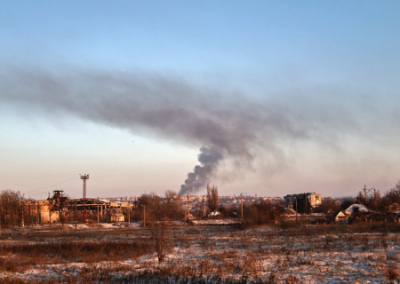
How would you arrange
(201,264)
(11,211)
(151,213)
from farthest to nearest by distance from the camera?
(151,213), (11,211), (201,264)

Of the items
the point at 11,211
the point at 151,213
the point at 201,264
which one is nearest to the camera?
the point at 201,264

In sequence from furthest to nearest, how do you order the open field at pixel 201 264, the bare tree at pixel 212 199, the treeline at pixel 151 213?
the bare tree at pixel 212 199 < the treeline at pixel 151 213 < the open field at pixel 201 264

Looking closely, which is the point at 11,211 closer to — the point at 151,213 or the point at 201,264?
the point at 151,213

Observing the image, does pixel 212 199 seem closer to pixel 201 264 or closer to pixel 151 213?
pixel 151 213

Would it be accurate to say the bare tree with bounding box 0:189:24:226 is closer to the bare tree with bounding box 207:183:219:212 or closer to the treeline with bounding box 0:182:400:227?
the treeline with bounding box 0:182:400:227

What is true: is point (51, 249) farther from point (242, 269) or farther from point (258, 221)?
point (258, 221)

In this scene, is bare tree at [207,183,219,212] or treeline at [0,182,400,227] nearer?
treeline at [0,182,400,227]

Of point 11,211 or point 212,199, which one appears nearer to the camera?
point 11,211

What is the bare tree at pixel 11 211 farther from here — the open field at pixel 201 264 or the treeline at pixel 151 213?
the open field at pixel 201 264

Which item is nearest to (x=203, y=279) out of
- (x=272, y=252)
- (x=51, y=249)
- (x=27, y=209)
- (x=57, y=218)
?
(x=272, y=252)

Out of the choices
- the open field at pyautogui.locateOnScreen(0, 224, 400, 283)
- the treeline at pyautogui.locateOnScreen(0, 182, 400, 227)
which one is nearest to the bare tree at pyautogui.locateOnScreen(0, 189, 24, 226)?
the treeline at pyautogui.locateOnScreen(0, 182, 400, 227)

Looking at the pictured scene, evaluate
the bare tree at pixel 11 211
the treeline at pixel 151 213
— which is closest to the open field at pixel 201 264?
the treeline at pixel 151 213

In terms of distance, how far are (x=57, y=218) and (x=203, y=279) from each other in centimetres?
5660

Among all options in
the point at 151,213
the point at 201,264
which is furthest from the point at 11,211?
the point at 201,264
